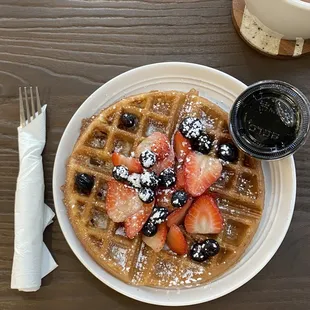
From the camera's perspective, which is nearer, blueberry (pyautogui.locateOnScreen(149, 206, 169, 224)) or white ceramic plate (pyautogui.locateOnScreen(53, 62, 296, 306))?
blueberry (pyautogui.locateOnScreen(149, 206, 169, 224))

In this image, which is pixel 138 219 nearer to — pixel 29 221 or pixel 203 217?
pixel 203 217

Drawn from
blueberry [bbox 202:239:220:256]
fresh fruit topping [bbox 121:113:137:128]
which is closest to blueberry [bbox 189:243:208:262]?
blueberry [bbox 202:239:220:256]

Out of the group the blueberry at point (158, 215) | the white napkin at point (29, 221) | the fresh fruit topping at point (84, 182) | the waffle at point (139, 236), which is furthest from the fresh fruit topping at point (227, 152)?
the white napkin at point (29, 221)

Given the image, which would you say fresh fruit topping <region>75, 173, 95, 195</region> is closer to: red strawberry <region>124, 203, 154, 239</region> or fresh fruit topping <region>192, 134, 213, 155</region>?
red strawberry <region>124, 203, 154, 239</region>

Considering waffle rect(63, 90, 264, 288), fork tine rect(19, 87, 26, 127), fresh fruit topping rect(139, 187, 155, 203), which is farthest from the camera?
fork tine rect(19, 87, 26, 127)

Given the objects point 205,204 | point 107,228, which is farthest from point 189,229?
point 107,228

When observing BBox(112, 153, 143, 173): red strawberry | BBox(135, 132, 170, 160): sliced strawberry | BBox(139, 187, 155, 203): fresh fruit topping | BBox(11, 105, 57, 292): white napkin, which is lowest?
BBox(11, 105, 57, 292): white napkin

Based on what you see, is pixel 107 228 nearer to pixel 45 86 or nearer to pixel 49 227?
pixel 49 227
